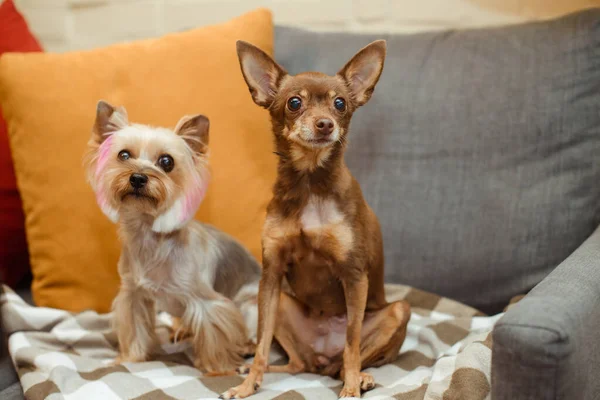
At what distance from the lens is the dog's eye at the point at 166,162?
5.79ft

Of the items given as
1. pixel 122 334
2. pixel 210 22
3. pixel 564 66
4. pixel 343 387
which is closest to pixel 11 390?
pixel 122 334

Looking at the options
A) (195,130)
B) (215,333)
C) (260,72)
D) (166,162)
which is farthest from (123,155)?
(215,333)

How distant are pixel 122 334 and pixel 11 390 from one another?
0.33 meters

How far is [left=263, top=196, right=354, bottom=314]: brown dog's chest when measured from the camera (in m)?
1.62

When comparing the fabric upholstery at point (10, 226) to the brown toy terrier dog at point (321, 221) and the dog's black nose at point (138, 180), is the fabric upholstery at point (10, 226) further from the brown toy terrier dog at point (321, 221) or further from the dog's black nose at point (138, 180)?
the brown toy terrier dog at point (321, 221)

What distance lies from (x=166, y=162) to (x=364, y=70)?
62 cm

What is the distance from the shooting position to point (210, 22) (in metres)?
2.78

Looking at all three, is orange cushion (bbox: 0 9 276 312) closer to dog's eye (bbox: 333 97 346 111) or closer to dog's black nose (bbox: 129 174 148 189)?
dog's black nose (bbox: 129 174 148 189)

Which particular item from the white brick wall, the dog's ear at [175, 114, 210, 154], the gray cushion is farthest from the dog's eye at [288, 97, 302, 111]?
the white brick wall

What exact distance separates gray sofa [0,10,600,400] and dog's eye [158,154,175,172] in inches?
27.6

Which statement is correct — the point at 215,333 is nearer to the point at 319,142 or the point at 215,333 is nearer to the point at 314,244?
the point at 314,244

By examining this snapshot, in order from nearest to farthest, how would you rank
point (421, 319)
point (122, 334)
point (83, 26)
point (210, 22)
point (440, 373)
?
1. point (440, 373)
2. point (122, 334)
3. point (421, 319)
4. point (210, 22)
5. point (83, 26)

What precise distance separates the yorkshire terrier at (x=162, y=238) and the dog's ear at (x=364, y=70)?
472 mm

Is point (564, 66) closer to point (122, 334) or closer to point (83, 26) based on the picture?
point (122, 334)
